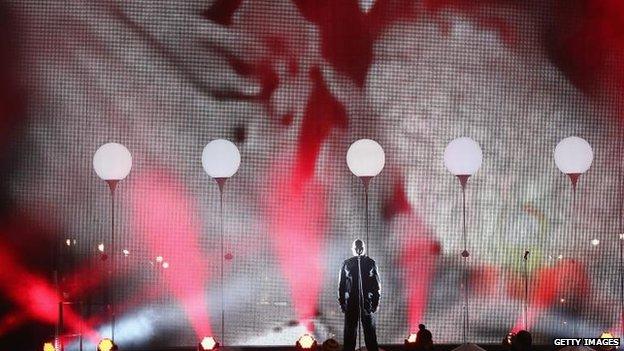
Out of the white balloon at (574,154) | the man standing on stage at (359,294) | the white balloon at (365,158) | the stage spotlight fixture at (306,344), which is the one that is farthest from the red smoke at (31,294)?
the white balloon at (574,154)

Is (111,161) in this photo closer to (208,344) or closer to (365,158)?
(208,344)

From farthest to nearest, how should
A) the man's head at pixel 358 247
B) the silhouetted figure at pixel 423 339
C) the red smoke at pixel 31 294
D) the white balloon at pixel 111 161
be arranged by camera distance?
the red smoke at pixel 31 294 < the white balloon at pixel 111 161 < the man's head at pixel 358 247 < the silhouetted figure at pixel 423 339

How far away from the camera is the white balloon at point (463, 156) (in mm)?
7152

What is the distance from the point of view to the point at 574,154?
7312 mm

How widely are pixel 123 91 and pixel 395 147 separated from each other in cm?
250

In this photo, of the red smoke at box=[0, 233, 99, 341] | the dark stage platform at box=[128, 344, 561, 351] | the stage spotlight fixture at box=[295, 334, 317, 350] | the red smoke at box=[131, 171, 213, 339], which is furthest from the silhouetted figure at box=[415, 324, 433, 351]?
the red smoke at box=[0, 233, 99, 341]

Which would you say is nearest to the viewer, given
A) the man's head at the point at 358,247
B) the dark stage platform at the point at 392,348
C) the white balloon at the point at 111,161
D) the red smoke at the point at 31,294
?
the man's head at the point at 358,247

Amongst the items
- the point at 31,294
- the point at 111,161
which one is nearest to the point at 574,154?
the point at 111,161

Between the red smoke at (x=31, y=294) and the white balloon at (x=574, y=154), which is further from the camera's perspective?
the red smoke at (x=31, y=294)

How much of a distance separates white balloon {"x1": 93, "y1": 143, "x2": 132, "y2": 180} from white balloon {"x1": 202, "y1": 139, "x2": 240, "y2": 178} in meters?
0.65

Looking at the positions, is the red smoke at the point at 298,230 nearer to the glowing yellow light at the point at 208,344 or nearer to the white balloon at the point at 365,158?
the white balloon at the point at 365,158

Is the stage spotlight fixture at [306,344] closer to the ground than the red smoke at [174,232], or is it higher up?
closer to the ground

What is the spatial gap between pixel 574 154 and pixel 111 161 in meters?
3.81

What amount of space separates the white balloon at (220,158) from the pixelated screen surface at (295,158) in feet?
2.21
